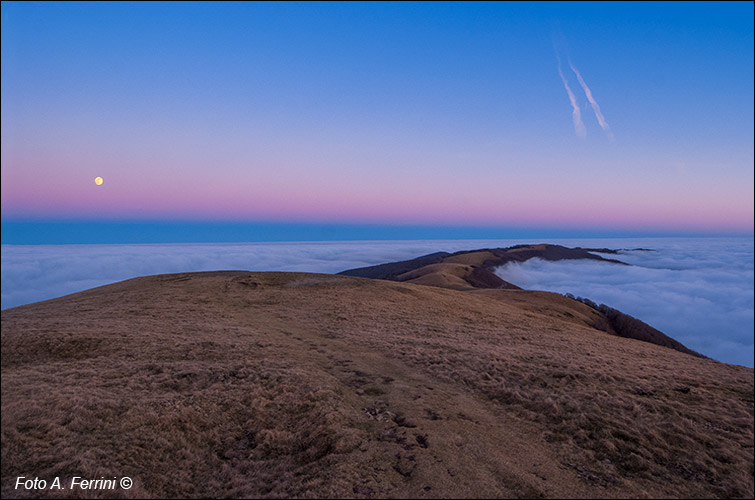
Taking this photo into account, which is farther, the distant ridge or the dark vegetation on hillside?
the distant ridge

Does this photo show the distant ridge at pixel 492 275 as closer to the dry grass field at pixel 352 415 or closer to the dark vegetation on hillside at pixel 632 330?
the dark vegetation on hillside at pixel 632 330

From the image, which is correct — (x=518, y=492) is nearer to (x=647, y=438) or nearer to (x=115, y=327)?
(x=647, y=438)

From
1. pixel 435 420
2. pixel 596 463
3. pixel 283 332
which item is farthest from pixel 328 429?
pixel 283 332

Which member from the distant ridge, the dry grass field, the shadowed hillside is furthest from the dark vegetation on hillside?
the dry grass field

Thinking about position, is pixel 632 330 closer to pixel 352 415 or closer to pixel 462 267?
pixel 462 267

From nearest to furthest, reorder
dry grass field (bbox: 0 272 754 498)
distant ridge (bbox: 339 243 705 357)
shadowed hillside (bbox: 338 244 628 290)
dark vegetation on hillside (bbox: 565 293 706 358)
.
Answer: dry grass field (bbox: 0 272 754 498) → dark vegetation on hillside (bbox: 565 293 706 358) → distant ridge (bbox: 339 243 705 357) → shadowed hillside (bbox: 338 244 628 290)

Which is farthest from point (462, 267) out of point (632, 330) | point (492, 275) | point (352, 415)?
point (352, 415)

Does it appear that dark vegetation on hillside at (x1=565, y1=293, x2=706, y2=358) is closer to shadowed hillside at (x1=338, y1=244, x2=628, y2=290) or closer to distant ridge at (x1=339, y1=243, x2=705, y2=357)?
distant ridge at (x1=339, y1=243, x2=705, y2=357)

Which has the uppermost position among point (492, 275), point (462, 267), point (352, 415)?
point (352, 415)
